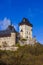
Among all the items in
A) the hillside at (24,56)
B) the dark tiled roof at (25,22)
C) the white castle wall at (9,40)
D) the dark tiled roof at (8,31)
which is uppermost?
the dark tiled roof at (25,22)

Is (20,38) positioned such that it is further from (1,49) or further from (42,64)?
(42,64)

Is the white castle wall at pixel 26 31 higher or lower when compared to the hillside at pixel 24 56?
higher

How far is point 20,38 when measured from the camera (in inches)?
3051

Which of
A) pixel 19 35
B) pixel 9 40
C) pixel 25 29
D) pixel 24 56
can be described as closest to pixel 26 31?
pixel 25 29

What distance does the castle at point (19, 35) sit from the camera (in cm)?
7562

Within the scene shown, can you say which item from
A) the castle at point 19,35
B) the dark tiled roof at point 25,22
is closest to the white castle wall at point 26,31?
the castle at point 19,35

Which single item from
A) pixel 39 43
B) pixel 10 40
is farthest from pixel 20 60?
pixel 39 43

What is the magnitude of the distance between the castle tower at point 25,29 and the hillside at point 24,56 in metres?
4.57

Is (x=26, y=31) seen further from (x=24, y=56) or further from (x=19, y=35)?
(x=24, y=56)

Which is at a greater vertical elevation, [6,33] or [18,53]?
[6,33]

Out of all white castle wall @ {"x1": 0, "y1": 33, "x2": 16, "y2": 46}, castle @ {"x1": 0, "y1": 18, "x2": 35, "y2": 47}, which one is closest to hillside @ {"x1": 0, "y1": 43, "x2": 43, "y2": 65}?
castle @ {"x1": 0, "y1": 18, "x2": 35, "y2": 47}

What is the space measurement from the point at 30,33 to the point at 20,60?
45.3 feet

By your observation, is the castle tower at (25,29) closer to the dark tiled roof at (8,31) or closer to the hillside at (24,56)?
the dark tiled roof at (8,31)

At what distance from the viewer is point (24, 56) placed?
235ft
